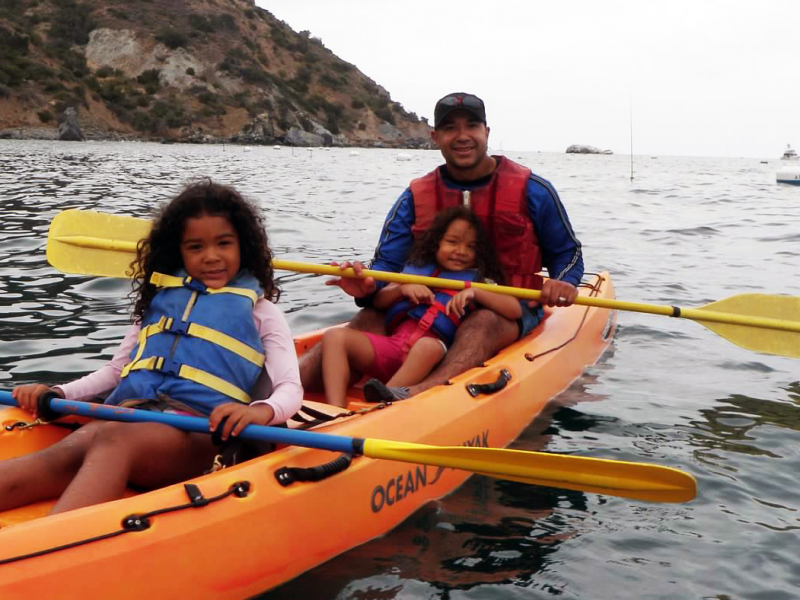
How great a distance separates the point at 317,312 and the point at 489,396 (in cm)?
312

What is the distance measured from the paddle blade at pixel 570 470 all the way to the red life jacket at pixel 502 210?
2137 mm

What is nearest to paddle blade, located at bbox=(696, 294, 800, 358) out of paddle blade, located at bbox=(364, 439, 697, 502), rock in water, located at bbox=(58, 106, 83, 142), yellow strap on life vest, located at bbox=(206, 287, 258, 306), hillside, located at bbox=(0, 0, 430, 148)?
paddle blade, located at bbox=(364, 439, 697, 502)

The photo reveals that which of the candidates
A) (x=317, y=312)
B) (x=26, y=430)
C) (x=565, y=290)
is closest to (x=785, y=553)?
(x=565, y=290)

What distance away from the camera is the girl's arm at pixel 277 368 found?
2.84m

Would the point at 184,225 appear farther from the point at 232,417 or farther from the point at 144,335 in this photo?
the point at 232,417

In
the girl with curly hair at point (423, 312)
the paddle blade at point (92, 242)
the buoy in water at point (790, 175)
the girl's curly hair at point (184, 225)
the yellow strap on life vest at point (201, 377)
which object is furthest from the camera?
the buoy in water at point (790, 175)

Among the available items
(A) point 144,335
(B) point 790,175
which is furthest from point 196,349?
(B) point 790,175

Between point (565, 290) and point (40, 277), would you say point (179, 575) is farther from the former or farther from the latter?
point (40, 277)

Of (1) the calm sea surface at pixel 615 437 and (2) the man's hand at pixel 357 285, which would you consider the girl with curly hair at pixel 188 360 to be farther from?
(2) the man's hand at pixel 357 285

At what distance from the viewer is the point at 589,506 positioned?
3514 millimetres

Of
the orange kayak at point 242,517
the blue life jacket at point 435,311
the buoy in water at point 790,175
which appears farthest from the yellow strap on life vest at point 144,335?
the buoy in water at point 790,175

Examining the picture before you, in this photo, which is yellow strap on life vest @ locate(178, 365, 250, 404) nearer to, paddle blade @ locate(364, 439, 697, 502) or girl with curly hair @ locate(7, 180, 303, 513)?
girl with curly hair @ locate(7, 180, 303, 513)

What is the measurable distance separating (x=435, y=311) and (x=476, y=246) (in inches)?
17.7

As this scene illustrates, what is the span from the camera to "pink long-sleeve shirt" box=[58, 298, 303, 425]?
2.91 m
